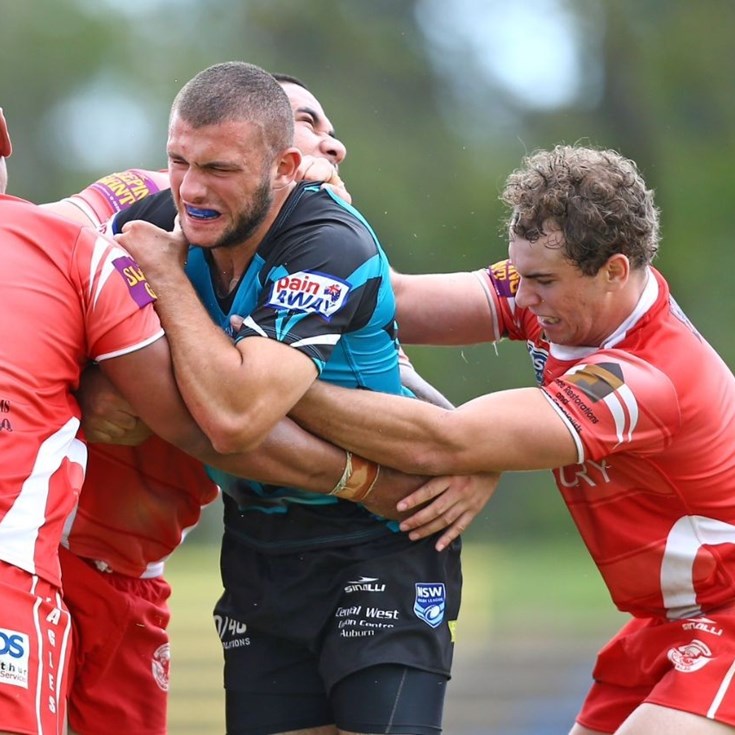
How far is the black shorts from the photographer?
3.87m

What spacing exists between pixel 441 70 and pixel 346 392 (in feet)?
61.7

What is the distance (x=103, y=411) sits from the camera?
11.8 feet

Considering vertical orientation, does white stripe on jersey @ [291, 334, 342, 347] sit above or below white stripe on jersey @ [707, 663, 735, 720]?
above

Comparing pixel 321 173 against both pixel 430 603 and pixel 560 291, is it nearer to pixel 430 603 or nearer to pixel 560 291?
pixel 560 291

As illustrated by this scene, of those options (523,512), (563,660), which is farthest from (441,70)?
(563,660)

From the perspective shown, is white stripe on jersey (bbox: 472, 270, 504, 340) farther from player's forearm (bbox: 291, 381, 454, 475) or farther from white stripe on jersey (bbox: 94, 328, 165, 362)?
white stripe on jersey (bbox: 94, 328, 165, 362)

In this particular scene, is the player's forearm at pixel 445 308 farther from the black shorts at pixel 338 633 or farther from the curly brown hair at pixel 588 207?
the black shorts at pixel 338 633

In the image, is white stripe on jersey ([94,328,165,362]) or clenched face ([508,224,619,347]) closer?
white stripe on jersey ([94,328,165,362])

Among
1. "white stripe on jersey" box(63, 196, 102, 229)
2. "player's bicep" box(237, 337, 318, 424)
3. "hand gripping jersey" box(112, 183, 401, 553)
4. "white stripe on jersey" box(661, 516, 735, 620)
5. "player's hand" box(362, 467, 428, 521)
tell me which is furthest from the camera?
"white stripe on jersey" box(63, 196, 102, 229)

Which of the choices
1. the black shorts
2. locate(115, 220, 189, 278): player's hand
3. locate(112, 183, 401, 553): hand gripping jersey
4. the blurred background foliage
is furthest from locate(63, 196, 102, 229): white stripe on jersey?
the blurred background foliage

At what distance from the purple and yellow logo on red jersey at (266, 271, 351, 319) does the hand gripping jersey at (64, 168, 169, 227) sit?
877mm

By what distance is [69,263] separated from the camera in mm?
3309

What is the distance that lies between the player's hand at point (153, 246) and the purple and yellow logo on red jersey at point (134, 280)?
0.13m

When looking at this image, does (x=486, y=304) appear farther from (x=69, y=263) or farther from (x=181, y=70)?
(x=181, y=70)
